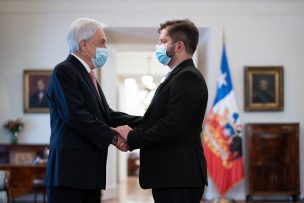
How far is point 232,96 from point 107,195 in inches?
106

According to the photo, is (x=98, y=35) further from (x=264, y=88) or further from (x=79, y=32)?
(x=264, y=88)

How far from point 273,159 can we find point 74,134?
5378 millimetres

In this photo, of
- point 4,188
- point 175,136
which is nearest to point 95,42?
point 175,136

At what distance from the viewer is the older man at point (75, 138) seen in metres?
2.31

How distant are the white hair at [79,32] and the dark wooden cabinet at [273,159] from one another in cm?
506

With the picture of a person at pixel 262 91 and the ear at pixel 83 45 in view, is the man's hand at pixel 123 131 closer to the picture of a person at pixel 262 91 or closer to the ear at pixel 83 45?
the ear at pixel 83 45

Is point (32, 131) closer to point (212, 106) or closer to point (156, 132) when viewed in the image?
point (212, 106)

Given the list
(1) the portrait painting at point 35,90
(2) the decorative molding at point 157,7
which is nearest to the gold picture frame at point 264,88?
(2) the decorative molding at point 157,7

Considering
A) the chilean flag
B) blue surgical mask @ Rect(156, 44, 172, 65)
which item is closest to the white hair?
blue surgical mask @ Rect(156, 44, 172, 65)

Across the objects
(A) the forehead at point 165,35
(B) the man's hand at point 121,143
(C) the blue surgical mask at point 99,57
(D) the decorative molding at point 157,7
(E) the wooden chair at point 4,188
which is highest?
(D) the decorative molding at point 157,7

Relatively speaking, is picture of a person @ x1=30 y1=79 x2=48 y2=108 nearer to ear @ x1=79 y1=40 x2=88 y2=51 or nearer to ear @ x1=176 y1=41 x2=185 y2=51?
ear @ x1=79 y1=40 x2=88 y2=51

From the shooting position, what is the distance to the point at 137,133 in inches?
95.7

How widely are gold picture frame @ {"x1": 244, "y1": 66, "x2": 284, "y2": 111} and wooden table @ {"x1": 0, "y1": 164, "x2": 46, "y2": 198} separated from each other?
3.40 metres

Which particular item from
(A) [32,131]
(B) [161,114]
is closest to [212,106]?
(A) [32,131]
